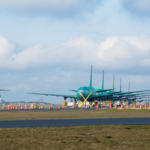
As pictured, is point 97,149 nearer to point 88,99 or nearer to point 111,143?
point 111,143

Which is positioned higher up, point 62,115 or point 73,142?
point 62,115

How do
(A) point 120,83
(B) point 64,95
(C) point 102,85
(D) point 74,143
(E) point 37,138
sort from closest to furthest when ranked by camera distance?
1. (D) point 74,143
2. (E) point 37,138
3. (B) point 64,95
4. (C) point 102,85
5. (A) point 120,83

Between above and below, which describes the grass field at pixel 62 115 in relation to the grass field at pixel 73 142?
above

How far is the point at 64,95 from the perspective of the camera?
90.8 meters

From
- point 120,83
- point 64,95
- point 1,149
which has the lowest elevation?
point 1,149

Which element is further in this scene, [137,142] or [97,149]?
[137,142]

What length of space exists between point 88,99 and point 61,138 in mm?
68578

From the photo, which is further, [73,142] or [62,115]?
[62,115]

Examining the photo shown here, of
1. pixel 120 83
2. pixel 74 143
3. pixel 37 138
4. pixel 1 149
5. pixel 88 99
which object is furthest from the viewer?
pixel 120 83

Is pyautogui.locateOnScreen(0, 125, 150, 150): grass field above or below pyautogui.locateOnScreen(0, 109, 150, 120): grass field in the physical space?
below

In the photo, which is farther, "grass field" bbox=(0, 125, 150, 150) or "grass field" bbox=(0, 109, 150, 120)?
"grass field" bbox=(0, 109, 150, 120)

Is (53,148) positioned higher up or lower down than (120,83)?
lower down

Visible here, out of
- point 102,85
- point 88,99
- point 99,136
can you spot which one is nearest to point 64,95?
point 88,99

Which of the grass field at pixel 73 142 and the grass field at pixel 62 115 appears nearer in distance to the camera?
the grass field at pixel 73 142
